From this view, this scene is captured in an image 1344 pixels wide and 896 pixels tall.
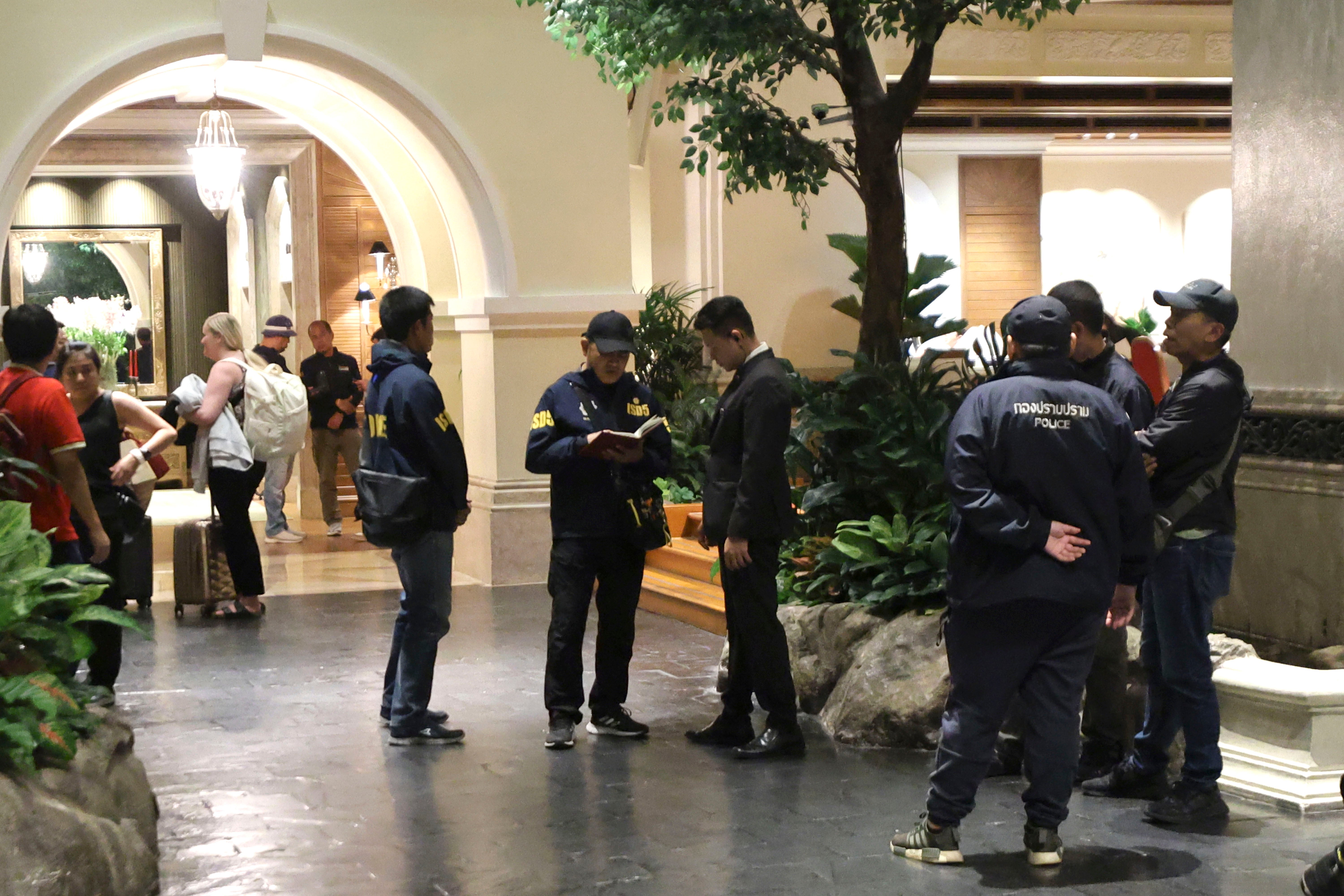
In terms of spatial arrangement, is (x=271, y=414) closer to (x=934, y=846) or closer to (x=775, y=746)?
(x=775, y=746)

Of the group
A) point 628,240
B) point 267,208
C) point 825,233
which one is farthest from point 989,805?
point 267,208

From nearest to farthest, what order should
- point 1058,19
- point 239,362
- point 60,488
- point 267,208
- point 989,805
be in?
point 989,805 → point 60,488 → point 239,362 → point 1058,19 → point 267,208

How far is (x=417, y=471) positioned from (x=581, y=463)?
2.08ft

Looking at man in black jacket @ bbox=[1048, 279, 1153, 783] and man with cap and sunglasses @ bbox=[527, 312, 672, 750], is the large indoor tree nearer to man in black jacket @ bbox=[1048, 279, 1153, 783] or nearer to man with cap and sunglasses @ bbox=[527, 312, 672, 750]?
man with cap and sunglasses @ bbox=[527, 312, 672, 750]

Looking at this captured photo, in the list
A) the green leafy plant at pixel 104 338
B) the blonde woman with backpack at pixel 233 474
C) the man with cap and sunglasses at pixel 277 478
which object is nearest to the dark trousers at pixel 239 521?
the blonde woman with backpack at pixel 233 474

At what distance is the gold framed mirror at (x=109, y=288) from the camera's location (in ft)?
60.2

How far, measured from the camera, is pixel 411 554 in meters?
6.08

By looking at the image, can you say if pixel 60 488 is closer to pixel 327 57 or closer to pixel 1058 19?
pixel 327 57

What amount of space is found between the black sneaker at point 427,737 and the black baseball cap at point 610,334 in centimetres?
163

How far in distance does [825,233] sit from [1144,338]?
6.27 m

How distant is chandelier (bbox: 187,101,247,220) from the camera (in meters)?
12.8

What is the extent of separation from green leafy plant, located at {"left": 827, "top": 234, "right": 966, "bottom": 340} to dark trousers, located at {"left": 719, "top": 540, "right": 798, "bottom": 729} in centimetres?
467

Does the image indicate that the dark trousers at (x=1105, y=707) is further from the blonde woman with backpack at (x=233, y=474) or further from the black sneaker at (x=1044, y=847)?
the blonde woman with backpack at (x=233, y=474)

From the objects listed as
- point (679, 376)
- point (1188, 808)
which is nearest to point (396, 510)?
point (1188, 808)
